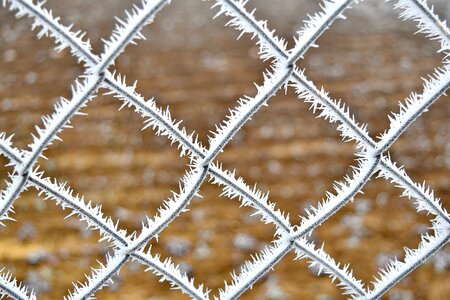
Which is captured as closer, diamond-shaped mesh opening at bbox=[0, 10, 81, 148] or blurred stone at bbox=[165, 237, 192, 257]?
blurred stone at bbox=[165, 237, 192, 257]

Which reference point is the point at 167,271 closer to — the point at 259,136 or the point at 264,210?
the point at 264,210

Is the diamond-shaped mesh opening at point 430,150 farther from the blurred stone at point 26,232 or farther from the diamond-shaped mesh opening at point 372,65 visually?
the blurred stone at point 26,232

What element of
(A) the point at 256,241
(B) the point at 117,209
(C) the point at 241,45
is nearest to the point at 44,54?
(C) the point at 241,45

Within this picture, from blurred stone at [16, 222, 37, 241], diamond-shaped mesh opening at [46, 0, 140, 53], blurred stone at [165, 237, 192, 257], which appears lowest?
blurred stone at [16, 222, 37, 241]

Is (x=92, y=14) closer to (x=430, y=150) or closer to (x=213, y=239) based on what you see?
(x=213, y=239)

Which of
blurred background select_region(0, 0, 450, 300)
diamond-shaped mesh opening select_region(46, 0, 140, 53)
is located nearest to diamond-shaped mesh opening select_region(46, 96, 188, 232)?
blurred background select_region(0, 0, 450, 300)

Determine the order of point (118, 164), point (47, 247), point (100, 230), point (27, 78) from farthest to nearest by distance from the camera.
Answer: point (27, 78) → point (118, 164) → point (47, 247) → point (100, 230)

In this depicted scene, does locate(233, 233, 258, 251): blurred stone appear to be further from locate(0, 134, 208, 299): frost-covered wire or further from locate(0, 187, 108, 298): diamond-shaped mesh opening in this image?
locate(0, 134, 208, 299): frost-covered wire

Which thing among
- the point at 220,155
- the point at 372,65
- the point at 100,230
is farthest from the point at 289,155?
the point at 100,230
